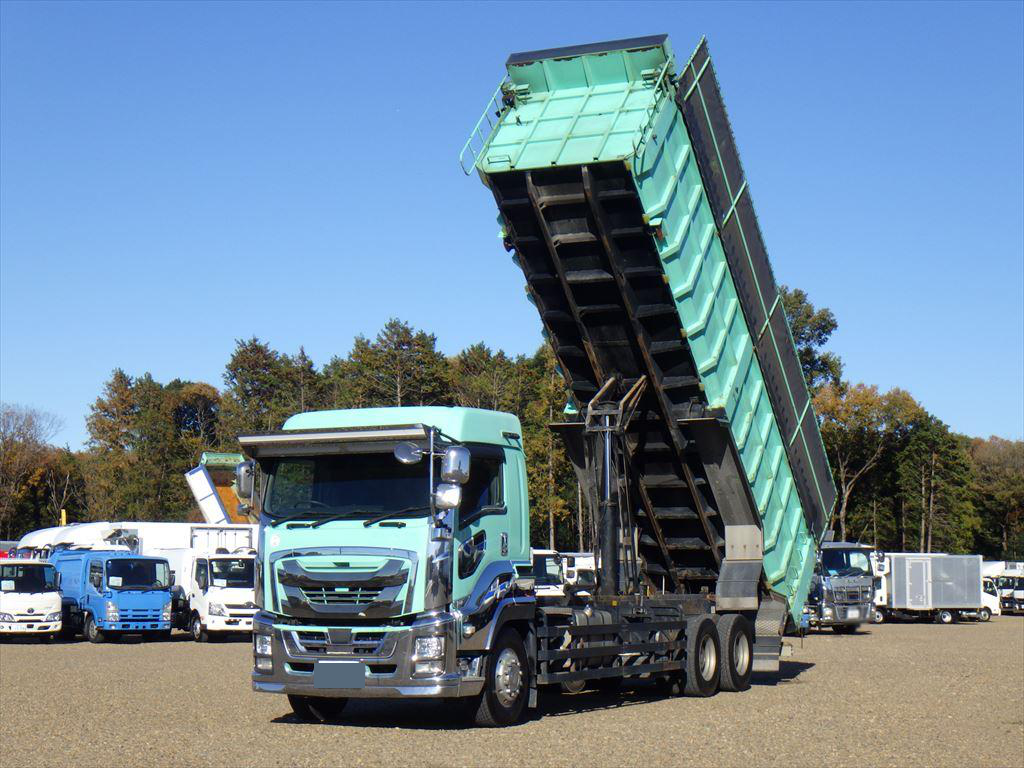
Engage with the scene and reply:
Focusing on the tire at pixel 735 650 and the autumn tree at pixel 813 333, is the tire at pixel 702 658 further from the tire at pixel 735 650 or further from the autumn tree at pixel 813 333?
the autumn tree at pixel 813 333

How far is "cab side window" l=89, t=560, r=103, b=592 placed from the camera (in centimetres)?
2781

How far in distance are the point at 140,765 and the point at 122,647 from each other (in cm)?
1780

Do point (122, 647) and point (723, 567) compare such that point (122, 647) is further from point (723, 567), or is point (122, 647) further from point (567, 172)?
point (567, 172)

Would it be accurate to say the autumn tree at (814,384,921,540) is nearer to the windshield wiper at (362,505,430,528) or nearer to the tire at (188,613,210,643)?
the tire at (188,613,210,643)

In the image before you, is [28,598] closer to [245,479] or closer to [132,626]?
[132,626]

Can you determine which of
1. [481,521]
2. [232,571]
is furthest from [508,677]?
[232,571]

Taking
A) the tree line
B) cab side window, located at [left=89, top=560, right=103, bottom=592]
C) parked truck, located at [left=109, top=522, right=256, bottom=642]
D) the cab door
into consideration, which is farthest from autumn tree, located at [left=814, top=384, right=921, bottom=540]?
the cab door

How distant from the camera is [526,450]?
52750mm

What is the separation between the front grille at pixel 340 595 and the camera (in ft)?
36.0

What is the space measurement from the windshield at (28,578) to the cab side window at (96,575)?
2.61 ft

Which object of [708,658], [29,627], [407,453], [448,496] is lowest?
[29,627]

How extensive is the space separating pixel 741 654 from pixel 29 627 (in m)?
17.8

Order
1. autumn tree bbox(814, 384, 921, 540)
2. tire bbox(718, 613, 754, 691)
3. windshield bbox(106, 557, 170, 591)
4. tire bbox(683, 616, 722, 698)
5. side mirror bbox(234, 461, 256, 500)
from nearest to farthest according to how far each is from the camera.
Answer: side mirror bbox(234, 461, 256, 500)
tire bbox(683, 616, 722, 698)
tire bbox(718, 613, 754, 691)
windshield bbox(106, 557, 170, 591)
autumn tree bbox(814, 384, 921, 540)

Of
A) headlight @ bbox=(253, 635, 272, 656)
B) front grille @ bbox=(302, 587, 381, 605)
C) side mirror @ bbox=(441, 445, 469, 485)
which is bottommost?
headlight @ bbox=(253, 635, 272, 656)
